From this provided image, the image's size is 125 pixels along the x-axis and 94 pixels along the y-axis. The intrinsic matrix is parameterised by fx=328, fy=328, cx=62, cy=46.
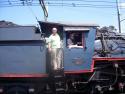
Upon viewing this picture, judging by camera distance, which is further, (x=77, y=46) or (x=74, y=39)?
(x=74, y=39)

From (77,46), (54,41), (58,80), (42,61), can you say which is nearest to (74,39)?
(77,46)

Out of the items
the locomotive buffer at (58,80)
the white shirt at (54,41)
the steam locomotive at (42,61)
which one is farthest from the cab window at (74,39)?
the locomotive buffer at (58,80)

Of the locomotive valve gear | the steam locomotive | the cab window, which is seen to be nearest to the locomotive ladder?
the steam locomotive

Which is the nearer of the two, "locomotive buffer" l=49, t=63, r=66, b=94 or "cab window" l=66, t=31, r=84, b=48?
"locomotive buffer" l=49, t=63, r=66, b=94

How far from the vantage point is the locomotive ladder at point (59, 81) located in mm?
13352

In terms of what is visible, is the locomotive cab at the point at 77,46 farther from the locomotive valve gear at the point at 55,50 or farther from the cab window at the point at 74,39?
the locomotive valve gear at the point at 55,50

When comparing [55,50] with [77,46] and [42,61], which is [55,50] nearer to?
[42,61]

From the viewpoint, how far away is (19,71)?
13.5 m

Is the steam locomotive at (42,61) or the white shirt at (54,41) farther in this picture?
the steam locomotive at (42,61)

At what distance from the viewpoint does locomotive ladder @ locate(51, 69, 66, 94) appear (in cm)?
1335

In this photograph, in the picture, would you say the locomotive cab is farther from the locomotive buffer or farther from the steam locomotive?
the locomotive buffer

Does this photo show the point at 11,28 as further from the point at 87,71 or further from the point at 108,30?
the point at 108,30

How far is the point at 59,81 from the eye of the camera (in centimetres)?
1356

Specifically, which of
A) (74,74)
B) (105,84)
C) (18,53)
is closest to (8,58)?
(18,53)
